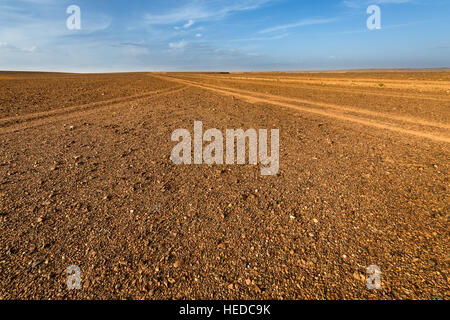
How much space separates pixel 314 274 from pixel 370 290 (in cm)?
56

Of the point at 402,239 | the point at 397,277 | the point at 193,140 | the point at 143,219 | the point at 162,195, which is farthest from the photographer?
the point at 193,140

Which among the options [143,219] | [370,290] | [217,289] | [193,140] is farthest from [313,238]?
[193,140]

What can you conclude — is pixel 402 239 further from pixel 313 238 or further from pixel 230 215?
pixel 230 215

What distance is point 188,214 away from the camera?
362 centimetres

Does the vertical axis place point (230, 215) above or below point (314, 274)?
above

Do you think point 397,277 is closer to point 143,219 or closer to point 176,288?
point 176,288

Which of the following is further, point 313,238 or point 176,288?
point 313,238

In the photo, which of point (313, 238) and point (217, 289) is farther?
point (313, 238)

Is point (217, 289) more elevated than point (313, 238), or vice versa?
point (313, 238)

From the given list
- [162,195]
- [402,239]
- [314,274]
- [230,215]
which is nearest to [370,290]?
[314,274]

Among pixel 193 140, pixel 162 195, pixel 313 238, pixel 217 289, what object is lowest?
pixel 217 289

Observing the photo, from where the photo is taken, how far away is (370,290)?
7.73 ft

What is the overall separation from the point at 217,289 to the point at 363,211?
2.71m

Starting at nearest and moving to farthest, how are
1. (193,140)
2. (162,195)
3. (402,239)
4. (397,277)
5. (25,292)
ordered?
(25,292) < (397,277) < (402,239) < (162,195) < (193,140)
